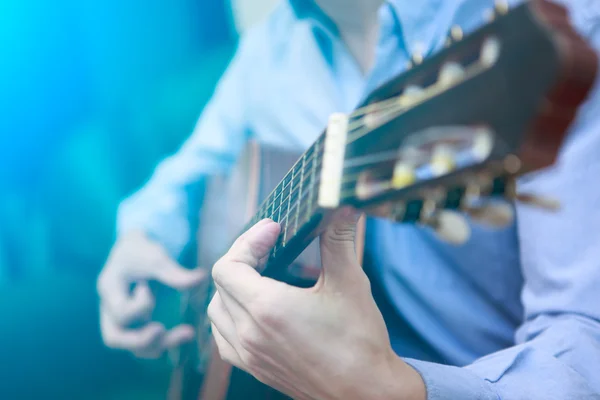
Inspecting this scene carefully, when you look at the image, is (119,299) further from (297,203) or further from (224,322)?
(297,203)

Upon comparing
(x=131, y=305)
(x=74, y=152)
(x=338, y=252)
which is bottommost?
(x=131, y=305)

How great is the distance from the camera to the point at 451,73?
0.33m

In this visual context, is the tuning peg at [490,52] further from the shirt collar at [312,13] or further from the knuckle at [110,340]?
the knuckle at [110,340]

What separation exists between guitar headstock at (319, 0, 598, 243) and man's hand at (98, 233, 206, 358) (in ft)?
2.48

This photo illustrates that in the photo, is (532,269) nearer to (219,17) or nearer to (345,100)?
(345,100)

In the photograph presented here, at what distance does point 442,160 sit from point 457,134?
1.0 inches

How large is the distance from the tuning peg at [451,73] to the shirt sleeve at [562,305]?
0.86 feet

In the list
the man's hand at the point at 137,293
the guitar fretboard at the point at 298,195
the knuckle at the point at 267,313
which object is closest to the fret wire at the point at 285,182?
the guitar fretboard at the point at 298,195

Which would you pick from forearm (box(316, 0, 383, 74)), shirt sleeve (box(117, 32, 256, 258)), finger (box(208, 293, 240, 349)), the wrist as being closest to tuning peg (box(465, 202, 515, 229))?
the wrist

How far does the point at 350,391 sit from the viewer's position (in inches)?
18.1

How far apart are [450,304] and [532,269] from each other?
0.57ft

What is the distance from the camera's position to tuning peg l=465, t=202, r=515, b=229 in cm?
30

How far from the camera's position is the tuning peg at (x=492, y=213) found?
296 mm

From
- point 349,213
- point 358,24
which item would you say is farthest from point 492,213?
point 358,24
